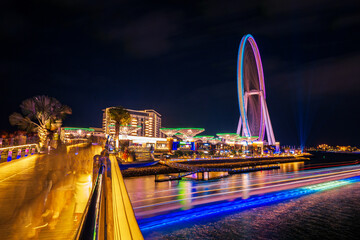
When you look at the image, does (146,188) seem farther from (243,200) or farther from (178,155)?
(178,155)

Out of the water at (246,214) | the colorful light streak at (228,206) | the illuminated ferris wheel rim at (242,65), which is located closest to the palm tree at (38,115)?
the water at (246,214)

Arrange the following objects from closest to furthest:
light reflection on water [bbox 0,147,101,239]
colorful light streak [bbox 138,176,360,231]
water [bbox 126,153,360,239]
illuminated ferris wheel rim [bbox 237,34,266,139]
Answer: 1. light reflection on water [bbox 0,147,101,239]
2. water [bbox 126,153,360,239]
3. colorful light streak [bbox 138,176,360,231]
4. illuminated ferris wheel rim [bbox 237,34,266,139]

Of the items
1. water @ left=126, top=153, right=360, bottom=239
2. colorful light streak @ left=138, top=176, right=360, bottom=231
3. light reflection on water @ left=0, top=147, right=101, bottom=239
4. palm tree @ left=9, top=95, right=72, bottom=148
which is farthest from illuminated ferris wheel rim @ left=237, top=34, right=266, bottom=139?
light reflection on water @ left=0, top=147, right=101, bottom=239

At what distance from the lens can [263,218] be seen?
16734 mm

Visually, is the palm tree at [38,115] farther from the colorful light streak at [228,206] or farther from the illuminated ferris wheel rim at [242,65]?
the illuminated ferris wheel rim at [242,65]

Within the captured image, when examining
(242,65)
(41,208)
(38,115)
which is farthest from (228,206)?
(242,65)

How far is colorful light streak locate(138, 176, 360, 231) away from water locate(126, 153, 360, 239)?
151mm

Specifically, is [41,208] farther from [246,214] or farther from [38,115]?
[38,115]

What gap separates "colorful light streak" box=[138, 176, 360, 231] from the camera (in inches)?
582

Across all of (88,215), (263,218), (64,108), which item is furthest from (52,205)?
(64,108)

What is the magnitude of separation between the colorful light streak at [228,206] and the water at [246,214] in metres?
0.15

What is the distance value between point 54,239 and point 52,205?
1.63 m

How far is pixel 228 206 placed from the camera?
1920cm

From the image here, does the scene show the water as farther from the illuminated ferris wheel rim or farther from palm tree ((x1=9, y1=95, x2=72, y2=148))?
the illuminated ferris wheel rim
